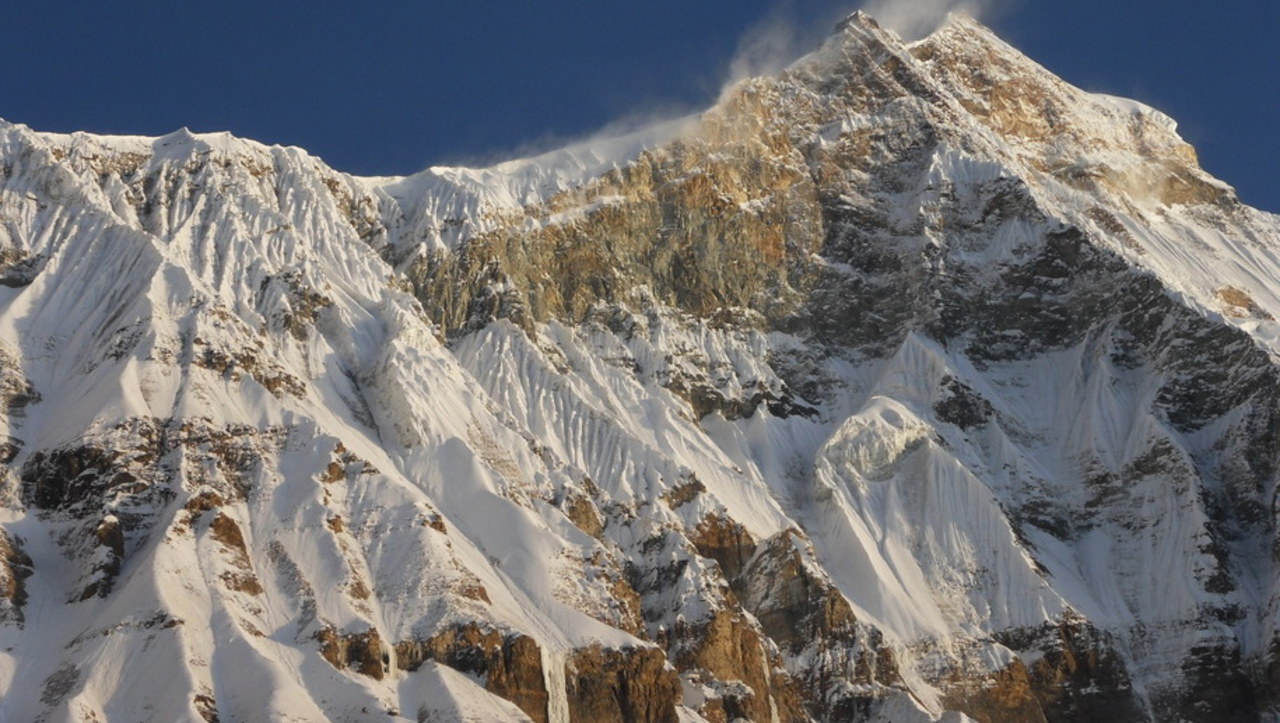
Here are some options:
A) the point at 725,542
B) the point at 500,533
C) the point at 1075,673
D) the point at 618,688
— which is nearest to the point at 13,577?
the point at 500,533

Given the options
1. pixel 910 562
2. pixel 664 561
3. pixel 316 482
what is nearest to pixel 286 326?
pixel 316 482

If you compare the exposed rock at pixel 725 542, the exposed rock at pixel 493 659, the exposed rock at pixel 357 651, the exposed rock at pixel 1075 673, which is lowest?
the exposed rock at pixel 357 651

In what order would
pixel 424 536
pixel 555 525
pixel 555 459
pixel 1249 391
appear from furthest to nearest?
1. pixel 1249 391
2. pixel 555 459
3. pixel 555 525
4. pixel 424 536

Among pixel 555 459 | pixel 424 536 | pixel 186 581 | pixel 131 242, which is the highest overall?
pixel 131 242

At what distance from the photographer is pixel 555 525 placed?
169 m

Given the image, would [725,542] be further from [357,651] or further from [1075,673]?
[357,651]

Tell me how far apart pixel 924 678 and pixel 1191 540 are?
28.8 metres

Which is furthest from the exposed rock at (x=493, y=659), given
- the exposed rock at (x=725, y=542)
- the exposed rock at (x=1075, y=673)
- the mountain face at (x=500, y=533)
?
the exposed rock at (x=1075, y=673)

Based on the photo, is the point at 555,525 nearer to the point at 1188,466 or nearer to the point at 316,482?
the point at 316,482

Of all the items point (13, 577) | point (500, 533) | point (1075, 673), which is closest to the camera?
point (13, 577)

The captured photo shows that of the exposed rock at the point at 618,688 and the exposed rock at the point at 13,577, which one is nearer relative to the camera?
the exposed rock at the point at 13,577

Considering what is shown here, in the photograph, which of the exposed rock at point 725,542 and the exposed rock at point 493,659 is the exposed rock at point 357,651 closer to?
the exposed rock at point 493,659

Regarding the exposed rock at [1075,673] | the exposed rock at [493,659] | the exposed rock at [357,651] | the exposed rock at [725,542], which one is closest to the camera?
the exposed rock at [357,651]

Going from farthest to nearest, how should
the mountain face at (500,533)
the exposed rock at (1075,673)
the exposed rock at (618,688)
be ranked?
1. the exposed rock at (1075,673)
2. the exposed rock at (618,688)
3. the mountain face at (500,533)
